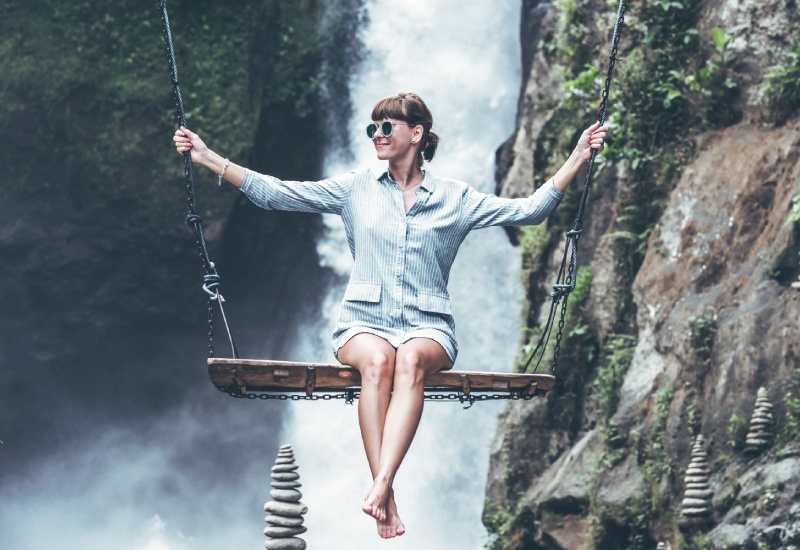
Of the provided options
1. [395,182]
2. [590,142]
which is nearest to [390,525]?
[395,182]

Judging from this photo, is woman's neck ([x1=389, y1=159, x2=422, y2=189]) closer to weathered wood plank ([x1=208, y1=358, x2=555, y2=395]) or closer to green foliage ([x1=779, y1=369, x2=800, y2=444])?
weathered wood plank ([x1=208, y1=358, x2=555, y2=395])

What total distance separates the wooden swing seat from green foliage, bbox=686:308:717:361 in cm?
536

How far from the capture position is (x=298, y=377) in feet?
18.9

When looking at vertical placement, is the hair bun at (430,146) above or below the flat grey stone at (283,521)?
above

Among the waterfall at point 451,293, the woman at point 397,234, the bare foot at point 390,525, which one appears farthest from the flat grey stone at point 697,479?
the waterfall at point 451,293

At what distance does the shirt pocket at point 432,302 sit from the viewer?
568cm

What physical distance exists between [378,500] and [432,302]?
1015 millimetres

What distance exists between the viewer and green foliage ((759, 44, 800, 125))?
11320mm

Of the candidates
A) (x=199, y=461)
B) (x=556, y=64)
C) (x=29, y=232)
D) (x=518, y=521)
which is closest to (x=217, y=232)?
(x=29, y=232)

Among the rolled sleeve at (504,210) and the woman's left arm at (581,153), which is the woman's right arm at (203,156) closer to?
the rolled sleeve at (504,210)

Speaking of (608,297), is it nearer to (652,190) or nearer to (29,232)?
(652,190)

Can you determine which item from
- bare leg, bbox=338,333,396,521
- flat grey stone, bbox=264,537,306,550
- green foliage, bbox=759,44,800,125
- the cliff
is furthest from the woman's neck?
green foliage, bbox=759,44,800,125

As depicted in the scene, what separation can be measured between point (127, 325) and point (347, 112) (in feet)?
16.8

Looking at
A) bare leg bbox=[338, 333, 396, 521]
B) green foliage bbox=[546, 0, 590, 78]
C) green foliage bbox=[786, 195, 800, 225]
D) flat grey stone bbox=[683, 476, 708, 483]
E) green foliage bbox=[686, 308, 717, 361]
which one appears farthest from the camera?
green foliage bbox=[546, 0, 590, 78]
